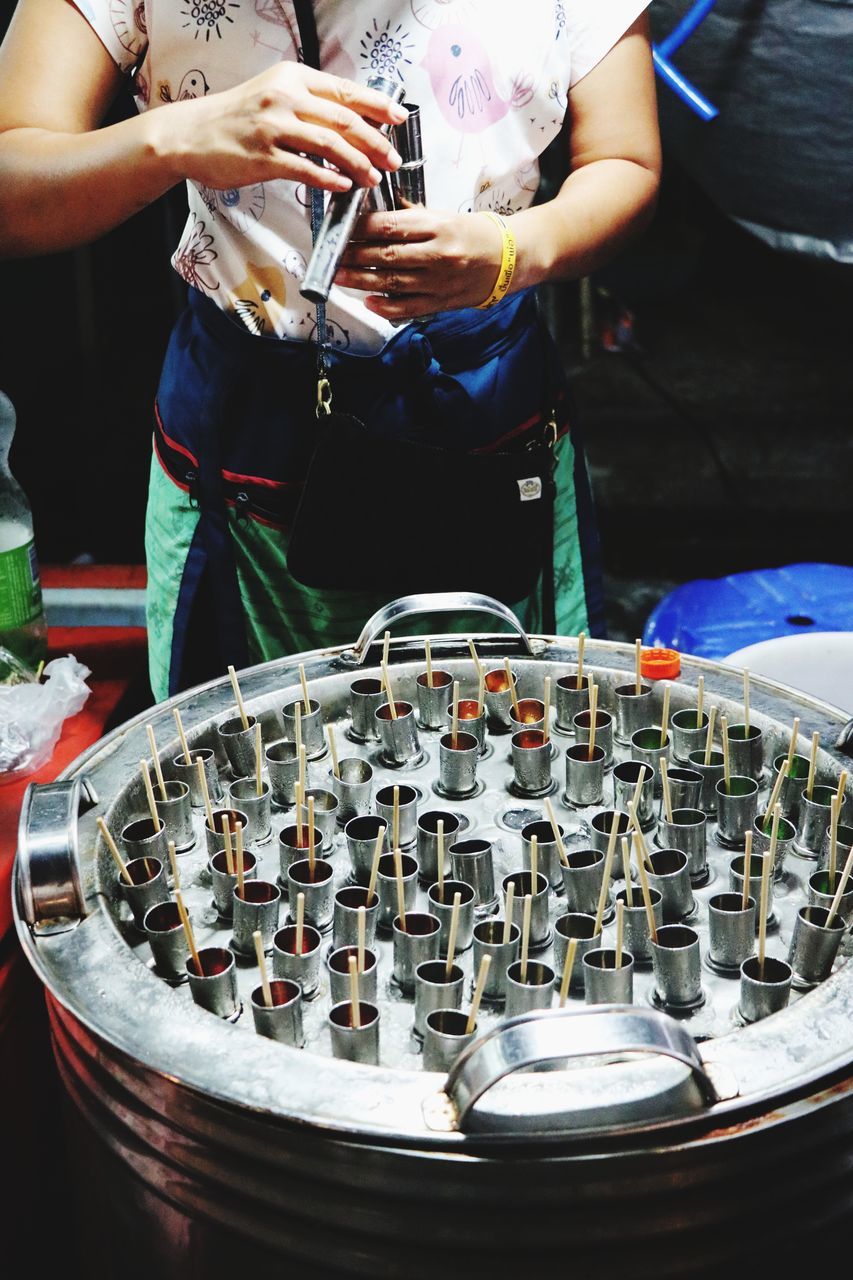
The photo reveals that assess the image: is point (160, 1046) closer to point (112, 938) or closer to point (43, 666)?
point (112, 938)

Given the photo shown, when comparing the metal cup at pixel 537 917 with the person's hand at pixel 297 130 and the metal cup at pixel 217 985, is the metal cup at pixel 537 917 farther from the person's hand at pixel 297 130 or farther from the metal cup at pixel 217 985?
the person's hand at pixel 297 130

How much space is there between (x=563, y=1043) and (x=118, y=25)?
4.70 feet

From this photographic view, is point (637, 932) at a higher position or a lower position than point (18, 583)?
higher

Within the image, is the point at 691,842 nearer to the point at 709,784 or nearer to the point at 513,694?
the point at 709,784

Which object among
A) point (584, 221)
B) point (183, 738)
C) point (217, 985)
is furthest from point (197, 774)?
point (584, 221)

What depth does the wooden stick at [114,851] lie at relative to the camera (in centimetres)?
131

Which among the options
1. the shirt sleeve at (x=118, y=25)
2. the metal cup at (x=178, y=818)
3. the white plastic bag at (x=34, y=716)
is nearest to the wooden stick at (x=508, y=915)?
the metal cup at (x=178, y=818)

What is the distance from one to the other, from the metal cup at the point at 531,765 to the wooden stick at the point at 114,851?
481mm

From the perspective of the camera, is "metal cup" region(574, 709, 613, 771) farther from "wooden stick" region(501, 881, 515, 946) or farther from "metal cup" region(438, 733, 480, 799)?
"wooden stick" region(501, 881, 515, 946)

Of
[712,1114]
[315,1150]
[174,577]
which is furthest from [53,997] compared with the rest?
[174,577]

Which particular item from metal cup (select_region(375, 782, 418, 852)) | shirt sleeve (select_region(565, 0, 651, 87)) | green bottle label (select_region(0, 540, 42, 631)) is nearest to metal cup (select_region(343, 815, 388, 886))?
metal cup (select_region(375, 782, 418, 852))

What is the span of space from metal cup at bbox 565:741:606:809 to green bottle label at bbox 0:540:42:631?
1.10 m

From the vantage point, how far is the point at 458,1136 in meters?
0.97

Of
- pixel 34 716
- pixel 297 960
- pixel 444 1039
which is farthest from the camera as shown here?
pixel 34 716
